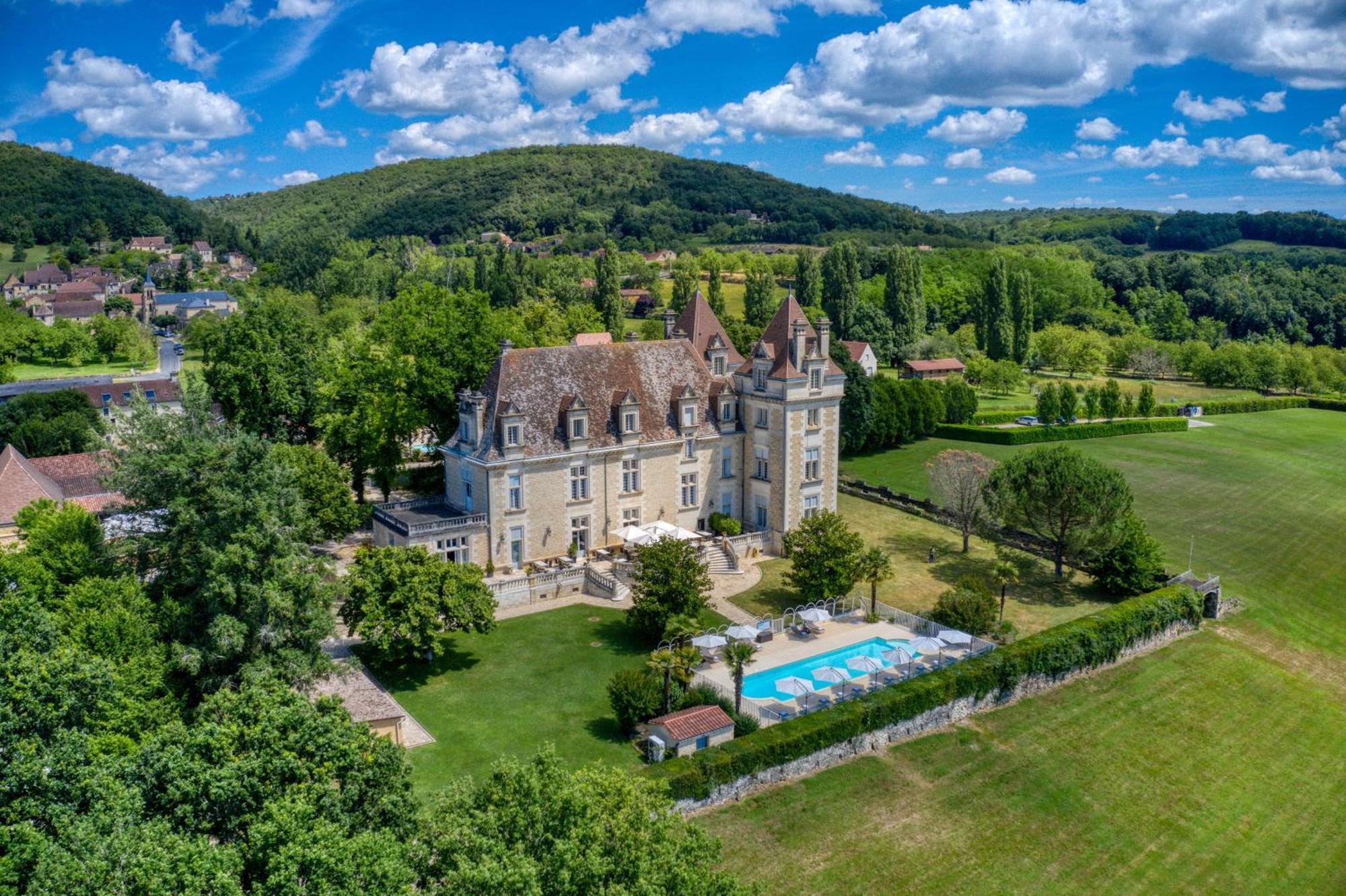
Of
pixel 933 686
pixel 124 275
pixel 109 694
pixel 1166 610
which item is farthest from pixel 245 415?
pixel 124 275

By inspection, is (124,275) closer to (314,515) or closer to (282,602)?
(314,515)

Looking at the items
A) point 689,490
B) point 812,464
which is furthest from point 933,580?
point 689,490

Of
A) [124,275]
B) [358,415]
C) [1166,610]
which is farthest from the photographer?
[124,275]

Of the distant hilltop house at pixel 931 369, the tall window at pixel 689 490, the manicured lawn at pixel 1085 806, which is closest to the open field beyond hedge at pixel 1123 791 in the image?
the manicured lawn at pixel 1085 806

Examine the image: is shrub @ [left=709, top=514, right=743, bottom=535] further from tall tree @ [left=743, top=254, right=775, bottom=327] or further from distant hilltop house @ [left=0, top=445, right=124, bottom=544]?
tall tree @ [left=743, top=254, right=775, bottom=327]

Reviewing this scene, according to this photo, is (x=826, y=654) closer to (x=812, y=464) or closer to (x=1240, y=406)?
(x=812, y=464)

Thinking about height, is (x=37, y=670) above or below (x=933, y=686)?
above
